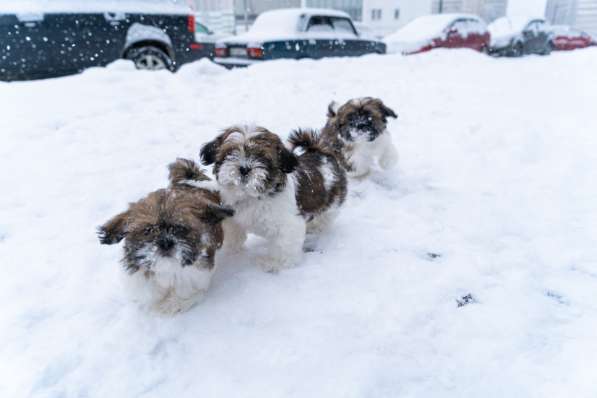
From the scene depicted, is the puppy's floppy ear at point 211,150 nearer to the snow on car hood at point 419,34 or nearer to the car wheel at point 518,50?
the snow on car hood at point 419,34

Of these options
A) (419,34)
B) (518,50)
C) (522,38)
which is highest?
Result: (522,38)

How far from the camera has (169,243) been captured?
8.54 feet

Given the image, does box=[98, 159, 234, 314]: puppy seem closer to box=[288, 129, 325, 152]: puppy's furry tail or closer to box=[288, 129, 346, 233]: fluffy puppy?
box=[288, 129, 346, 233]: fluffy puppy

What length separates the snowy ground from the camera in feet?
8.27

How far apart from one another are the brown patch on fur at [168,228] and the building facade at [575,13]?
76.9 metres

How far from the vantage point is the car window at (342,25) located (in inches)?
519

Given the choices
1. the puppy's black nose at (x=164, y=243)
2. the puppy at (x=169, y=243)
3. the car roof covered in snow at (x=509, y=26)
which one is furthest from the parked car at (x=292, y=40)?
the car roof covered in snow at (x=509, y=26)

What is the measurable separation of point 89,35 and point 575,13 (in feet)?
261

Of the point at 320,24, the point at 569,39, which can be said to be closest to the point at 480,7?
the point at 569,39

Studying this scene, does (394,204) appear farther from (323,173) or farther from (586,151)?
(586,151)

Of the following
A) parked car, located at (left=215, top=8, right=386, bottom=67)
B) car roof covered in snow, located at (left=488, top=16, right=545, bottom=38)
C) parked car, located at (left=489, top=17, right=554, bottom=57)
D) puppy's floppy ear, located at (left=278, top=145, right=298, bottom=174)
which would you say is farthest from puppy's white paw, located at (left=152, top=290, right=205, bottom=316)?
car roof covered in snow, located at (left=488, top=16, right=545, bottom=38)

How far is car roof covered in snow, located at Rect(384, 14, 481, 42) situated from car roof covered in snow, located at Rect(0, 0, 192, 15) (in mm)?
9470

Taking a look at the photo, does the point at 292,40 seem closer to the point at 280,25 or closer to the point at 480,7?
the point at 280,25

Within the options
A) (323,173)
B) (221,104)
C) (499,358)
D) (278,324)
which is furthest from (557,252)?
(221,104)
